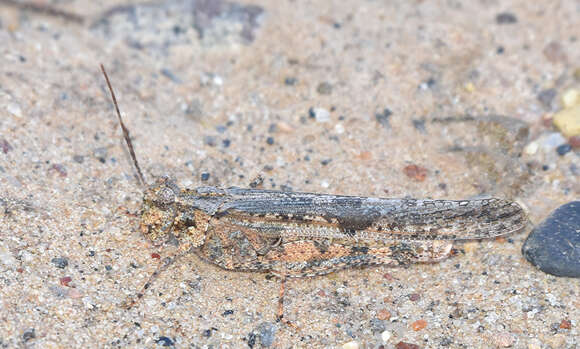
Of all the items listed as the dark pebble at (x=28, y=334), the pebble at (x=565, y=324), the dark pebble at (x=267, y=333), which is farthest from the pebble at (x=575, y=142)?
the dark pebble at (x=28, y=334)

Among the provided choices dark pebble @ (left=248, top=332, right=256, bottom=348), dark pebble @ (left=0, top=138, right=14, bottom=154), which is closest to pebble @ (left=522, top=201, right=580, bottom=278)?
dark pebble @ (left=248, top=332, right=256, bottom=348)

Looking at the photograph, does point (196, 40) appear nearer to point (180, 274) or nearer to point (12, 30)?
point (12, 30)

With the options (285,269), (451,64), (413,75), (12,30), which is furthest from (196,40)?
(285,269)

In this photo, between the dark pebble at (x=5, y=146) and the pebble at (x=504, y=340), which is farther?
the dark pebble at (x=5, y=146)

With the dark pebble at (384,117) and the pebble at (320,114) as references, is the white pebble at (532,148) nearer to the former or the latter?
the dark pebble at (384,117)

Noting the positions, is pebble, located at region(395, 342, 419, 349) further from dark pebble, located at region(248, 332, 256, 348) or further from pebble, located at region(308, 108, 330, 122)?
pebble, located at region(308, 108, 330, 122)
